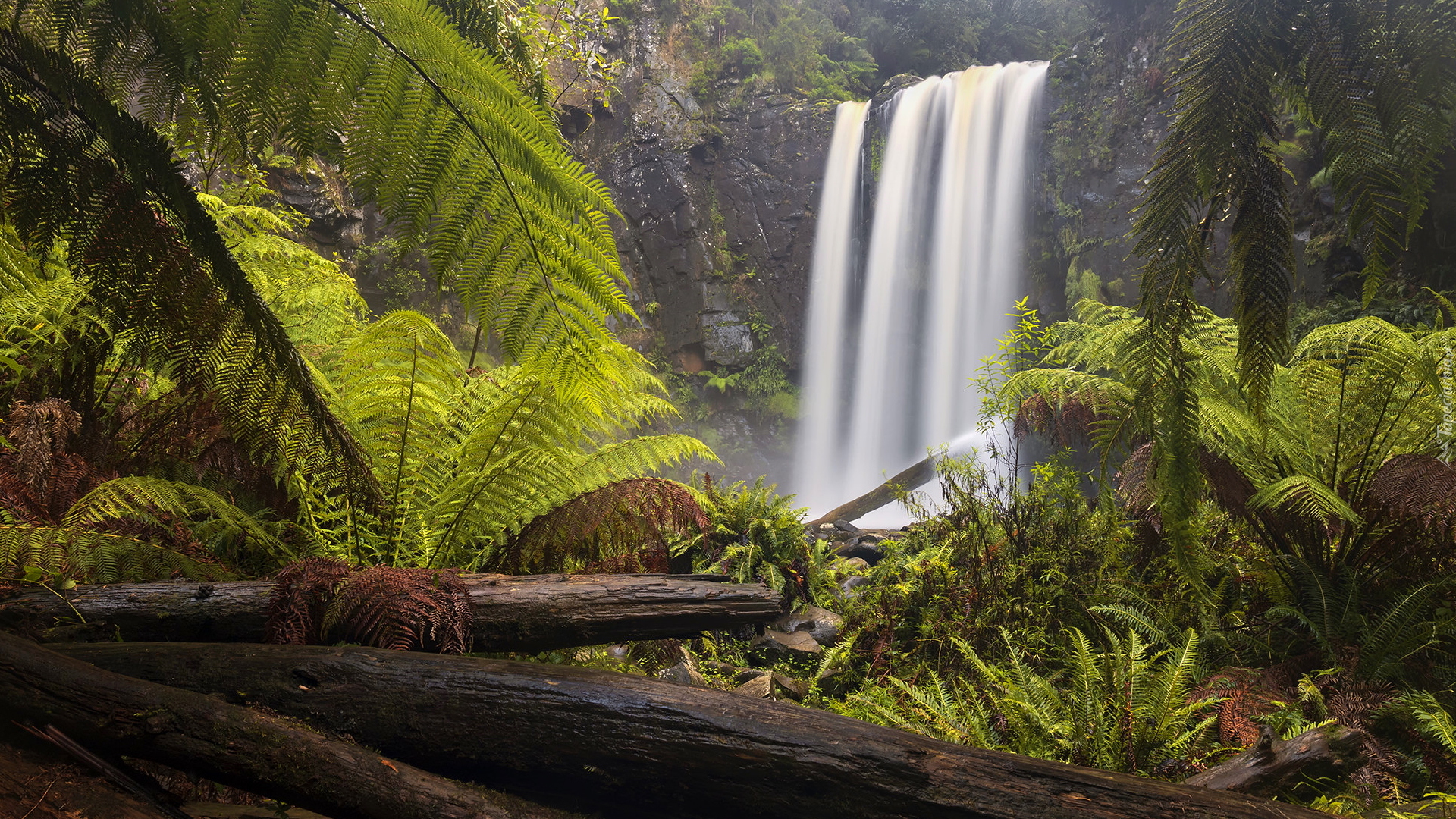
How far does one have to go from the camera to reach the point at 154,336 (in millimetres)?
1307

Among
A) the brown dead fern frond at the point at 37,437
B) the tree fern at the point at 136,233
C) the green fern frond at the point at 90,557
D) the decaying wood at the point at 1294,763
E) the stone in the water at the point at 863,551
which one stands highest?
the tree fern at the point at 136,233

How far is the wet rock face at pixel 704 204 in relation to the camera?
14414mm

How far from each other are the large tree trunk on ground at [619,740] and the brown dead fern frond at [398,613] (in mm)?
119

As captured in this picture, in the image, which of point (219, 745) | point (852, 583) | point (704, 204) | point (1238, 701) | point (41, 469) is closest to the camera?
point (219, 745)

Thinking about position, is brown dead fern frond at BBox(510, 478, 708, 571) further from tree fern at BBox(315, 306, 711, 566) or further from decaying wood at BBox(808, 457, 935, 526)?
decaying wood at BBox(808, 457, 935, 526)

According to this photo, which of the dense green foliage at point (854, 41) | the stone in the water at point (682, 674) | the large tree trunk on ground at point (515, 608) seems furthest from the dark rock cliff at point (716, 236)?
the large tree trunk on ground at point (515, 608)

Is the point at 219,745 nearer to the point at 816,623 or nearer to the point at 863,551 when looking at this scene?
the point at 816,623

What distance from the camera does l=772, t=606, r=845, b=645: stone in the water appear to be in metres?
3.80

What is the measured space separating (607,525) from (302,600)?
0.91 metres

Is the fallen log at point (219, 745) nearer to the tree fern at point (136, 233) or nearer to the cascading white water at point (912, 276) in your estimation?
the tree fern at point (136, 233)

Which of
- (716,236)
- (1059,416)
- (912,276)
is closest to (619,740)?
(1059,416)

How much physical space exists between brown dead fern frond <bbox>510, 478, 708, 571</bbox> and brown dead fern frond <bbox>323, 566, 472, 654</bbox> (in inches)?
22.1

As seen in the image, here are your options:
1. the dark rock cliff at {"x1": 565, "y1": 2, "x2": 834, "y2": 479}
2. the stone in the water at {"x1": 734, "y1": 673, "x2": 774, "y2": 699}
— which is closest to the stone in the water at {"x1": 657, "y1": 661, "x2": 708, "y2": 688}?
the stone in the water at {"x1": 734, "y1": 673, "x2": 774, "y2": 699}

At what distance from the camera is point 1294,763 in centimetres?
173
